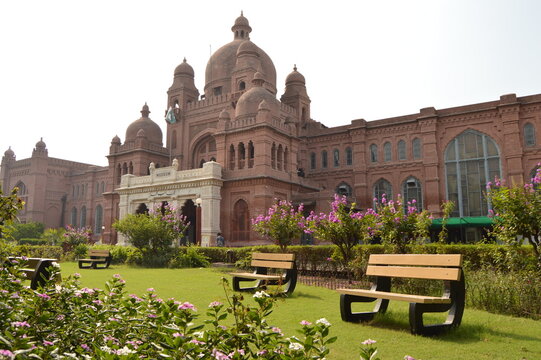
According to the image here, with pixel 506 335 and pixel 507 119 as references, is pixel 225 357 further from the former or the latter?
pixel 507 119

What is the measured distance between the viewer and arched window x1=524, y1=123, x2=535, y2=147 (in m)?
27.8

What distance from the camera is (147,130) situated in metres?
36.6

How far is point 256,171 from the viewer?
89.8 ft

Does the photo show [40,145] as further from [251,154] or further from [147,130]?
[251,154]

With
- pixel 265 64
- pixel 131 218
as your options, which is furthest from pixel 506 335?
pixel 265 64

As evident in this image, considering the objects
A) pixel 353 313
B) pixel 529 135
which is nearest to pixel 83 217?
pixel 529 135

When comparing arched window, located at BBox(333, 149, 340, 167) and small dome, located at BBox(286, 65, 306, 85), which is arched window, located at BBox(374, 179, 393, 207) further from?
small dome, located at BBox(286, 65, 306, 85)

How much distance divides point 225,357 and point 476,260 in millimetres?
10445

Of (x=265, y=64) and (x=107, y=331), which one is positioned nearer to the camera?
(x=107, y=331)

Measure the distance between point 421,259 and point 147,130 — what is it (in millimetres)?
33402

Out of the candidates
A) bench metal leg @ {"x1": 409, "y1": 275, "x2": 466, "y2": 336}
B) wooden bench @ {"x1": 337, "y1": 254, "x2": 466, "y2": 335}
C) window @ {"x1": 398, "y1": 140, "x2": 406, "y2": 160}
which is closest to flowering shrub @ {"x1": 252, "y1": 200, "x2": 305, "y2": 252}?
wooden bench @ {"x1": 337, "y1": 254, "x2": 466, "y2": 335}

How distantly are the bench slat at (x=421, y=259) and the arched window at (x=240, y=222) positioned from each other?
68.6 feet

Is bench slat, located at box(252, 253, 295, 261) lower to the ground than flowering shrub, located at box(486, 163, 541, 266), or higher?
lower

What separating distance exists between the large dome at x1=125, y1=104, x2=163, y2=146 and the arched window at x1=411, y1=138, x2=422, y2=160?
20203 mm
